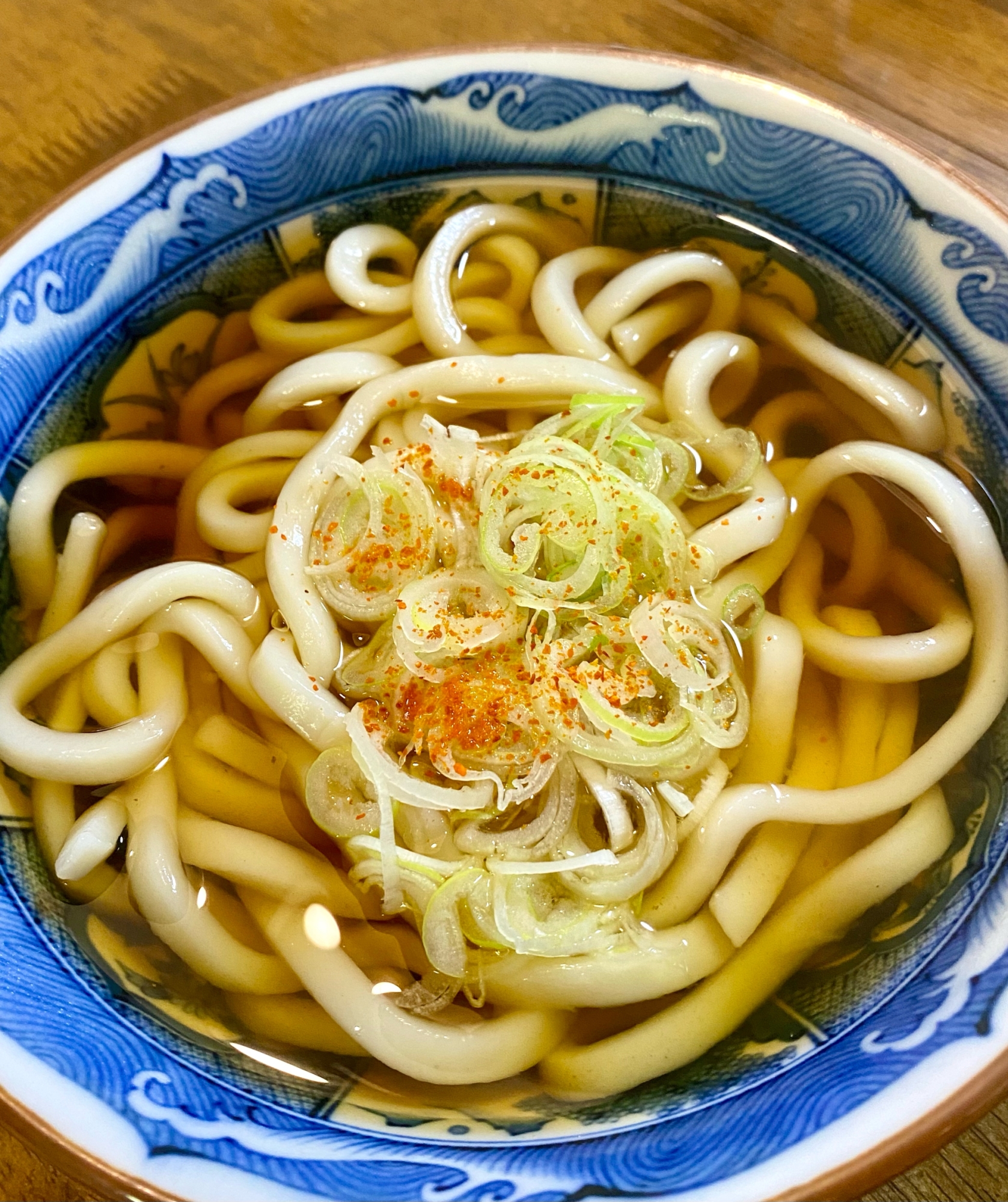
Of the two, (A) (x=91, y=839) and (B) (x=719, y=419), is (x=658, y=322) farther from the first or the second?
(A) (x=91, y=839)

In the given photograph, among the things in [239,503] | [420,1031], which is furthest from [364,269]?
[420,1031]

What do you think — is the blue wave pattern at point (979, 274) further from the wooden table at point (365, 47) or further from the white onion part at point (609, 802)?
the white onion part at point (609, 802)

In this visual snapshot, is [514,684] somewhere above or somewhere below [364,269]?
below

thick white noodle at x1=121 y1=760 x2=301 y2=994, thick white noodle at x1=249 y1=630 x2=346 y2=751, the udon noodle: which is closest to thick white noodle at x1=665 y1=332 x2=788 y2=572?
the udon noodle

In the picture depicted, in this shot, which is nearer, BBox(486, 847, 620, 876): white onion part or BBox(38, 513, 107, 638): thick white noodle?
BBox(486, 847, 620, 876): white onion part

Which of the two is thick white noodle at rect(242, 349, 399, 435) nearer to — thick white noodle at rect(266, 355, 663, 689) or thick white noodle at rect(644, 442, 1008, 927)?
thick white noodle at rect(266, 355, 663, 689)

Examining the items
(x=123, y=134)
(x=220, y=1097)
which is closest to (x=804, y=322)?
(x=123, y=134)
